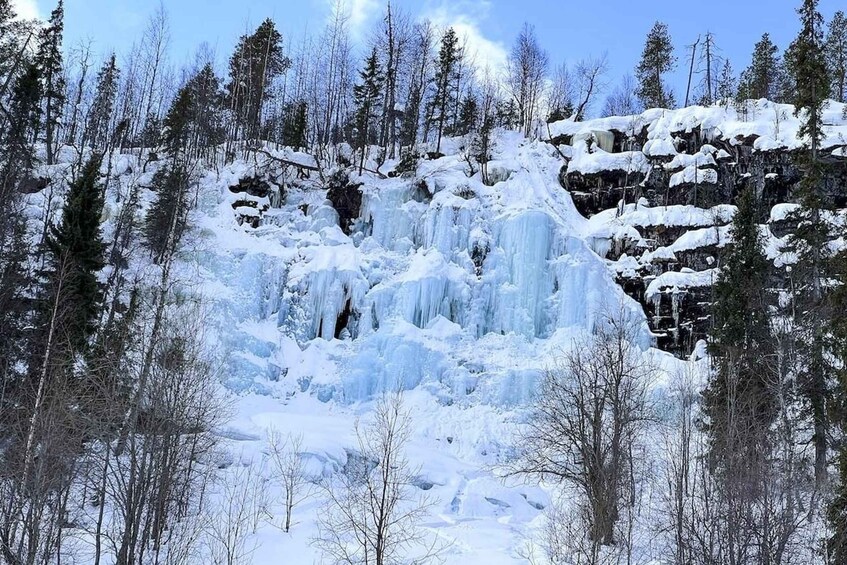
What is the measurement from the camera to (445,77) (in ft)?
123

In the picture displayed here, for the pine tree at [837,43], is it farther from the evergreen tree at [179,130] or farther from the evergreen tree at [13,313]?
the evergreen tree at [13,313]

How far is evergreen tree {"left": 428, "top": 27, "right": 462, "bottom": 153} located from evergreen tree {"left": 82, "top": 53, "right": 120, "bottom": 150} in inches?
797

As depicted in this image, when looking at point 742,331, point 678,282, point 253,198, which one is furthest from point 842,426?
point 253,198

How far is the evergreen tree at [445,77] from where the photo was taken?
37531mm

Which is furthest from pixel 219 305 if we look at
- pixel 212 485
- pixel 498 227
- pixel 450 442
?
pixel 498 227

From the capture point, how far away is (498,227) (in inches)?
1041

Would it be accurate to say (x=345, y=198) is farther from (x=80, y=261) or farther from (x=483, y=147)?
(x=80, y=261)

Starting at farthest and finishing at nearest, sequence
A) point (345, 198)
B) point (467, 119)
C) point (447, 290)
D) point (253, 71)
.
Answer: point (253, 71) → point (467, 119) → point (345, 198) → point (447, 290)

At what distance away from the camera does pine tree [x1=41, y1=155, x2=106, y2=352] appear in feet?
57.3

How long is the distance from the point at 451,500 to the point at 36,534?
9785 mm

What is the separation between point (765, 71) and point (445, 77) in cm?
2162

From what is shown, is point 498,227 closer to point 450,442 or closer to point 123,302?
point 450,442

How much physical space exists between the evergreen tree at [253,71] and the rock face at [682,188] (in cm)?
1899

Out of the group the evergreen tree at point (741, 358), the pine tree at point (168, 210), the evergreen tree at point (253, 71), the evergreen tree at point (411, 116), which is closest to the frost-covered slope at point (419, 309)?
the pine tree at point (168, 210)
